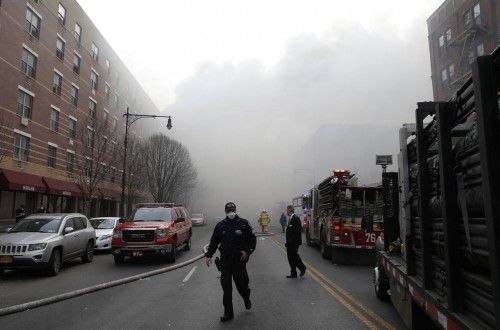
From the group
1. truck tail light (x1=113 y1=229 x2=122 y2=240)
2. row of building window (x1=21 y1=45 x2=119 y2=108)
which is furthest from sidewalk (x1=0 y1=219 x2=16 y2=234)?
truck tail light (x1=113 y1=229 x2=122 y2=240)

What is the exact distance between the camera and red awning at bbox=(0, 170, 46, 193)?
22297mm

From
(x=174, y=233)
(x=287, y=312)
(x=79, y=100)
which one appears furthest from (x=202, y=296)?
(x=79, y=100)

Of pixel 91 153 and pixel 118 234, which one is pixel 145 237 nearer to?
pixel 118 234

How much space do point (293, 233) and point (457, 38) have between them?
26380mm

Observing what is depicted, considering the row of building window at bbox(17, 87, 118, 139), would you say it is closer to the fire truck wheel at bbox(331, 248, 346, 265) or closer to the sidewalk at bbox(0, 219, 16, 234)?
the sidewalk at bbox(0, 219, 16, 234)

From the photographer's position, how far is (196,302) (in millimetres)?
7562

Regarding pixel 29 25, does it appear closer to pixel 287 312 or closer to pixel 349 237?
pixel 349 237

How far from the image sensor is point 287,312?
6.76 metres

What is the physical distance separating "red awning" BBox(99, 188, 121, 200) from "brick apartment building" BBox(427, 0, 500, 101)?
28.3 m

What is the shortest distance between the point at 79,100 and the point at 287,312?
108 feet

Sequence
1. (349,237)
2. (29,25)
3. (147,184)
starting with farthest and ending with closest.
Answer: (147,184) → (29,25) → (349,237)

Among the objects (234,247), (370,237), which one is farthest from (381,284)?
(370,237)

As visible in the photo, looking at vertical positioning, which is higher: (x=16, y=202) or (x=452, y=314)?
(x=16, y=202)

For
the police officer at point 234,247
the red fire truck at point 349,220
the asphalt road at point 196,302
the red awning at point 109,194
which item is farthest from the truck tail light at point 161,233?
the red awning at point 109,194
